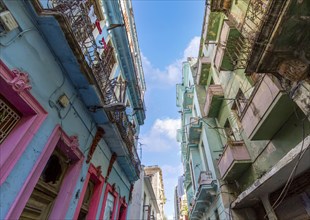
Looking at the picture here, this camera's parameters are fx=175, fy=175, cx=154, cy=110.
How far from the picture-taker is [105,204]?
22.6ft

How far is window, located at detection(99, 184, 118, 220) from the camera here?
6794 mm

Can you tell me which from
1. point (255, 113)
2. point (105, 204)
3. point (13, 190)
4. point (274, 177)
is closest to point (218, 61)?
point (255, 113)

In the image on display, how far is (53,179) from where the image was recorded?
459 cm

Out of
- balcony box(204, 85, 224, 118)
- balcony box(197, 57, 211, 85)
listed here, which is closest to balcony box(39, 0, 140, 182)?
balcony box(204, 85, 224, 118)

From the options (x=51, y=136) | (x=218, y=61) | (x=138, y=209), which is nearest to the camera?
(x=51, y=136)

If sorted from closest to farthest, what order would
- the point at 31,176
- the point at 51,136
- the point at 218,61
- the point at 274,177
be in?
the point at 31,176
the point at 51,136
the point at 274,177
the point at 218,61

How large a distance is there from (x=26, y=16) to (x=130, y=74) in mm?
7256

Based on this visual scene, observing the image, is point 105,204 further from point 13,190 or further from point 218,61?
point 218,61

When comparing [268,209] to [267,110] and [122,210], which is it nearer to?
[267,110]

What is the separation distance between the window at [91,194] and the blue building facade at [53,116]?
0.03 meters

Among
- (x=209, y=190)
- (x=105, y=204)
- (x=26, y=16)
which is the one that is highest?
(x=26, y=16)

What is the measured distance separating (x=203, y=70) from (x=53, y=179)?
10896mm

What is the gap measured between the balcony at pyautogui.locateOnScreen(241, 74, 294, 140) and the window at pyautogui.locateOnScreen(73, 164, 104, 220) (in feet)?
17.4

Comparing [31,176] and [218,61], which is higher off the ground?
[218,61]
